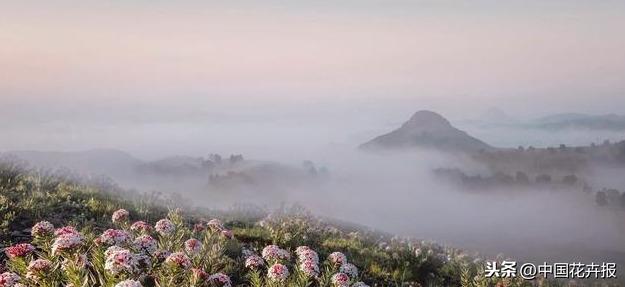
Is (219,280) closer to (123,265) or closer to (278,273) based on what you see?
(278,273)

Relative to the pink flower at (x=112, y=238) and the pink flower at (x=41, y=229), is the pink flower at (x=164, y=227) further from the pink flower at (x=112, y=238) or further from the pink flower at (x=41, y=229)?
the pink flower at (x=41, y=229)

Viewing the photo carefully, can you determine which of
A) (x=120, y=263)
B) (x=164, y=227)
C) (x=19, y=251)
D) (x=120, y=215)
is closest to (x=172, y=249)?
(x=164, y=227)

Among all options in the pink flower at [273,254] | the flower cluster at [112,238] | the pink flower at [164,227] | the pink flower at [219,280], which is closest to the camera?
the pink flower at [219,280]

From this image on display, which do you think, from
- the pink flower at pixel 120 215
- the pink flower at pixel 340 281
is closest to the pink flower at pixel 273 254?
the pink flower at pixel 340 281

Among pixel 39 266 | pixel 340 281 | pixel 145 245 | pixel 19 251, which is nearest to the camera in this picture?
pixel 39 266

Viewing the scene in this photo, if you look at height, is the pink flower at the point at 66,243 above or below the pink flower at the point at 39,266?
Answer: above

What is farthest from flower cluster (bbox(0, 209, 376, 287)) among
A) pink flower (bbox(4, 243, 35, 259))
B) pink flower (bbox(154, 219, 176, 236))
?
pink flower (bbox(154, 219, 176, 236))

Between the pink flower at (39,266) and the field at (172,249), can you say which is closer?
the pink flower at (39,266)

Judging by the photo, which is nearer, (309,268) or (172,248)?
(309,268)

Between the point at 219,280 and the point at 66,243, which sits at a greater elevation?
the point at 66,243

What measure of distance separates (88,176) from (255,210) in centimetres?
608

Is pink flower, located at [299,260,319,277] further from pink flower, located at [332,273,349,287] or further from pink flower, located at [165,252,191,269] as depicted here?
pink flower, located at [165,252,191,269]

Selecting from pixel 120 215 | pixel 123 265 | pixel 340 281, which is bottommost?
pixel 340 281

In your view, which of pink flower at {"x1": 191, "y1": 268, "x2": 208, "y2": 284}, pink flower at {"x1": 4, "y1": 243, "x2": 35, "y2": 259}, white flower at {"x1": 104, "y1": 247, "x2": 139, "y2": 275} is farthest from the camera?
pink flower at {"x1": 4, "y1": 243, "x2": 35, "y2": 259}
